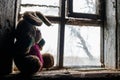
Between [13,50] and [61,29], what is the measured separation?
0.40 m

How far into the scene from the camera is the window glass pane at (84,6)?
157 centimetres

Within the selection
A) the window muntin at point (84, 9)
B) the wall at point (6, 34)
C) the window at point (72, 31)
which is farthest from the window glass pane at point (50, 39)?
the wall at point (6, 34)

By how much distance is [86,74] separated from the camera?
4.18 ft

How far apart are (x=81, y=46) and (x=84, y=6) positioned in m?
0.27

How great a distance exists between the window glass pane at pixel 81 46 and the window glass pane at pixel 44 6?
0.45ft

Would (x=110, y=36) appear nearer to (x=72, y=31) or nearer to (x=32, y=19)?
(x=72, y=31)

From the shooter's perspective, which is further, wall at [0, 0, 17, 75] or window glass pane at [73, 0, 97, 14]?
window glass pane at [73, 0, 97, 14]

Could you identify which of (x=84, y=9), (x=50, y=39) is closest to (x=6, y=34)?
(x=50, y=39)

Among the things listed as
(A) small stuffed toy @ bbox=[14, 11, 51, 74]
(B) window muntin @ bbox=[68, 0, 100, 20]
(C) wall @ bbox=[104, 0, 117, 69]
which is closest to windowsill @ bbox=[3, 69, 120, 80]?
(A) small stuffed toy @ bbox=[14, 11, 51, 74]

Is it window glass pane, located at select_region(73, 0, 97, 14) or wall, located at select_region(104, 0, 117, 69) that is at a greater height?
window glass pane, located at select_region(73, 0, 97, 14)

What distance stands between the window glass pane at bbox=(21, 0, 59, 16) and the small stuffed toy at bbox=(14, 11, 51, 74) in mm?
301

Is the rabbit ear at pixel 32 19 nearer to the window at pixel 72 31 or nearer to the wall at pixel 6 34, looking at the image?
the wall at pixel 6 34

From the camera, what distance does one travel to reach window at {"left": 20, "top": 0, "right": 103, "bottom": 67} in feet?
4.91

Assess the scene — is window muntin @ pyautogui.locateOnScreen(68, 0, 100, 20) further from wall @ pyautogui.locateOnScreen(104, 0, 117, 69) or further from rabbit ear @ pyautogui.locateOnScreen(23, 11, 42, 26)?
rabbit ear @ pyautogui.locateOnScreen(23, 11, 42, 26)
